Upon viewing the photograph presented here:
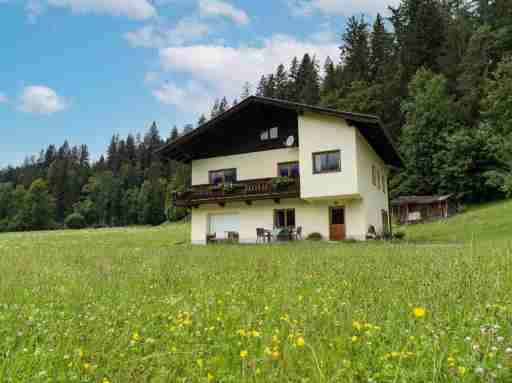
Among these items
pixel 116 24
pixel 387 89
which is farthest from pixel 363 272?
pixel 387 89

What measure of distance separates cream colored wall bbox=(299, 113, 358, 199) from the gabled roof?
56 centimetres

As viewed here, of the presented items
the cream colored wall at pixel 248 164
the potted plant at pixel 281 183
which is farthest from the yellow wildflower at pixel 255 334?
the cream colored wall at pixel 248 164

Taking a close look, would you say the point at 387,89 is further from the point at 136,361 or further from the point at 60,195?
the point at 60,195

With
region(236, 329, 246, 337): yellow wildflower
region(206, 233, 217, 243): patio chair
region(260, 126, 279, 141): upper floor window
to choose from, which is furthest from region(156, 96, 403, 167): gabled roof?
region(236, 329, 246, 337): yellow wildflower

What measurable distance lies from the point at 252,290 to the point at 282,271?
2.06 meters

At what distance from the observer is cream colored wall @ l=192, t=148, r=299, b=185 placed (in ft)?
74.5

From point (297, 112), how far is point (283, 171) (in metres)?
3.55

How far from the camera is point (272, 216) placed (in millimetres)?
22609

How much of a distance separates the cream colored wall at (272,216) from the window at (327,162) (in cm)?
208

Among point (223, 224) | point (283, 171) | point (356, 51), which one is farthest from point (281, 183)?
point (356, 51)

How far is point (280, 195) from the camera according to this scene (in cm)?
2120

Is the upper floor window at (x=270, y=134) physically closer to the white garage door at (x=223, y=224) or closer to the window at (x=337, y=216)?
the white garage door at (x=223, y=224)

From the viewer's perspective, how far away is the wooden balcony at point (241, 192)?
21219 millimetres

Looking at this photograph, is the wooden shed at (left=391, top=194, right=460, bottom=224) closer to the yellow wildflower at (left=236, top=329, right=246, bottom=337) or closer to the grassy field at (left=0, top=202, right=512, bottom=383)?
the grassy field at (left=0, top=202, right=512, bottom=383)
